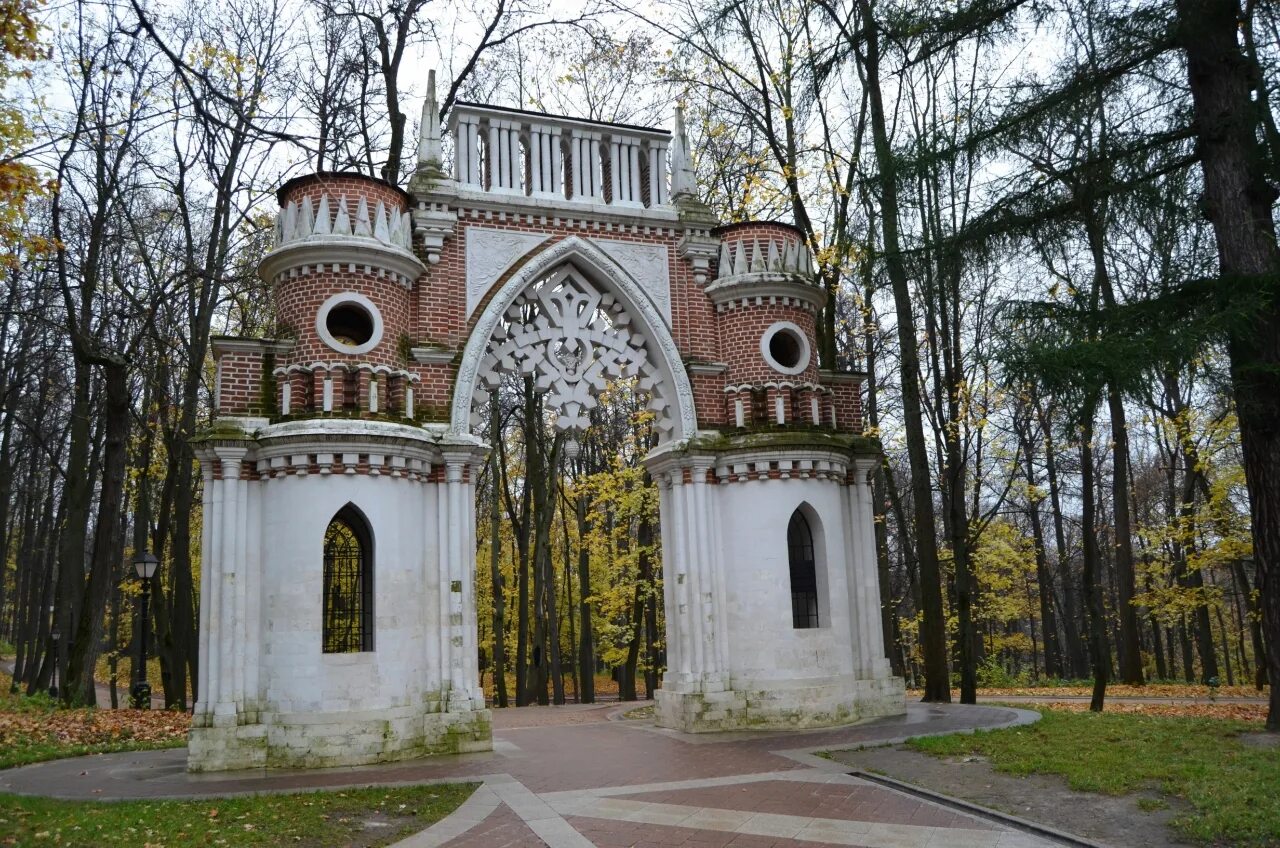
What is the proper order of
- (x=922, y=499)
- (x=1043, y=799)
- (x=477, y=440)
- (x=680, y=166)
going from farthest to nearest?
(x=922, y=499), (x=680, y=166), (x=477, y=440), (x=1043, y=799)

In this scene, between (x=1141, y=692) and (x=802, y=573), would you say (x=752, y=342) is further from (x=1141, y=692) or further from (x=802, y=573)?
(x=1141, y=692)

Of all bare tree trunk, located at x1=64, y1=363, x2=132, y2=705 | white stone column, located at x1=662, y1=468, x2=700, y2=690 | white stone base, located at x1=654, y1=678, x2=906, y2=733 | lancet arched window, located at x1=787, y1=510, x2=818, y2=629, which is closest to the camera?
white stone base, located at x1=654, y1=678, x2=906, y2=733

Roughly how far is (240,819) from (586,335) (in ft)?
25.7

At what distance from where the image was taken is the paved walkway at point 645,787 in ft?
22.5

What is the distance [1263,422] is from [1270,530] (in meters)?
1.10

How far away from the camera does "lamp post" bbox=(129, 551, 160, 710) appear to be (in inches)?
632

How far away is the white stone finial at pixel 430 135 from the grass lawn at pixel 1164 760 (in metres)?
9.55

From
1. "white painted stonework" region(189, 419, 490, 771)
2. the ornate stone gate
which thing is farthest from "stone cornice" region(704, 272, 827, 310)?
"white painted stonework" region(189, 419, 490, 771)

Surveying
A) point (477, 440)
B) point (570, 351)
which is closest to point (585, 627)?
point (570, 351)

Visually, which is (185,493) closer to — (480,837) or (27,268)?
(27,268)

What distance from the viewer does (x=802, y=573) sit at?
537 inches

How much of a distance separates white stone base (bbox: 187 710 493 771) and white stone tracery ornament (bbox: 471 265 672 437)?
13.4 ft

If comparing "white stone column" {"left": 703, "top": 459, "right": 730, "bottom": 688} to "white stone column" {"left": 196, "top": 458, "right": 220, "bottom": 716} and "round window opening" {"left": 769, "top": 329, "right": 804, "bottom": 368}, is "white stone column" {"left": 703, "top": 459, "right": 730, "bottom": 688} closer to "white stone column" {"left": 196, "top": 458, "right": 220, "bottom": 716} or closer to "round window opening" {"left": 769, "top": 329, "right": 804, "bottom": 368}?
"round window opening" {"left": 769, "top": 329, "right": 804, "bottom": 368}

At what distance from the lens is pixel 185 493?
17703 millimetres
